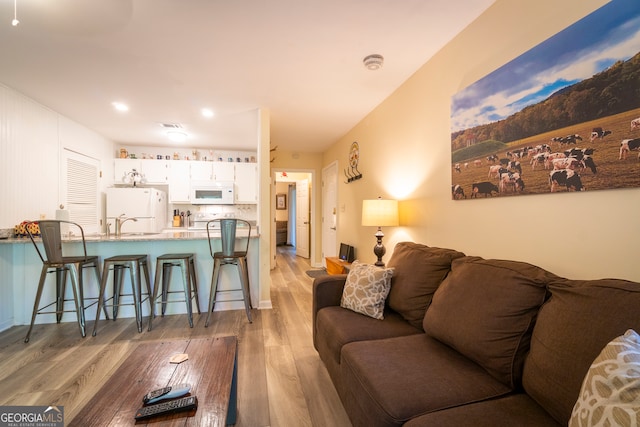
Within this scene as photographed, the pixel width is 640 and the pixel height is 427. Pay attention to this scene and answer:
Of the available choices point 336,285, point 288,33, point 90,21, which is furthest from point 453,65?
point 90,21

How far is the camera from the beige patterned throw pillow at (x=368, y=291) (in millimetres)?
1933

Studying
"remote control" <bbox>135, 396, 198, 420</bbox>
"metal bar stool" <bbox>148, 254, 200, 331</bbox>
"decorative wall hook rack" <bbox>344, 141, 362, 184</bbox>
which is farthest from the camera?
"decorative wall hook rack" <bbox>344, 141, 362, 184</bbox>

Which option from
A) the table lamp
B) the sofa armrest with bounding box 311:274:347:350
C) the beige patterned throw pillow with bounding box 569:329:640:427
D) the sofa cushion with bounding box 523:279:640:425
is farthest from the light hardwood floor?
the table lamp

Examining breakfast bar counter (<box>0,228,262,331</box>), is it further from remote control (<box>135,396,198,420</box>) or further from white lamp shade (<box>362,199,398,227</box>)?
remote control (<box>135,396,198,420</box>)

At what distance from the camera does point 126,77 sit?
2.63 meters

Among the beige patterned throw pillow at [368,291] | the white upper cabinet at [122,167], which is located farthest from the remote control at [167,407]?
the white upper cabinet at [122,167]

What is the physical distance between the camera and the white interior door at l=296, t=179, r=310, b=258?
21.4 ft

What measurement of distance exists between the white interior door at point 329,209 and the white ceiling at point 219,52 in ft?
5.50

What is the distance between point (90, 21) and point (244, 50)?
39.4 inches

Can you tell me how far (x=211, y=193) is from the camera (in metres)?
5.17

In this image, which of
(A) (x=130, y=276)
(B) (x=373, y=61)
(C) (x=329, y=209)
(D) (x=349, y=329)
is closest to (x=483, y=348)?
(D) (x=349, y=329)

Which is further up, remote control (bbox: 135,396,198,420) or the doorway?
the doorway

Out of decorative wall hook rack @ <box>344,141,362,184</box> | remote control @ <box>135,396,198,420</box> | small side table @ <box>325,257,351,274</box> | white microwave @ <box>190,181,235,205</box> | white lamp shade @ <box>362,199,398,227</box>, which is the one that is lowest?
small side table @ <box>325,257,351,274</box>

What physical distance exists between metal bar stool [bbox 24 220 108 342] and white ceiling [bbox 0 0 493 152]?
1.40 metres
